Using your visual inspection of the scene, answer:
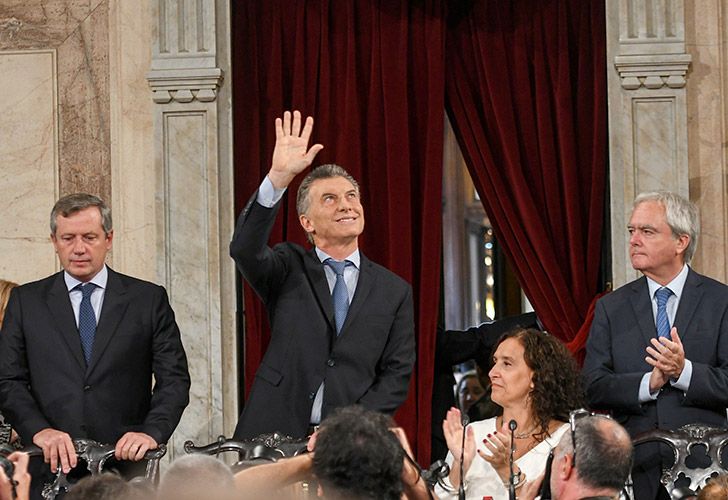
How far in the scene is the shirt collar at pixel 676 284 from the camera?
Result: 5270 millimetres

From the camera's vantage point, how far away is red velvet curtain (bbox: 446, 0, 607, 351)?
6875 mm

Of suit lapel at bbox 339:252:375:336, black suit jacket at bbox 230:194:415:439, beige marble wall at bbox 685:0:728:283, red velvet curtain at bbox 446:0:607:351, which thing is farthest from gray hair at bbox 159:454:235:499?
beige marble wall at bbox 685:0:728:283

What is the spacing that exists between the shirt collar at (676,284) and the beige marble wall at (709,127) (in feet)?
4.66

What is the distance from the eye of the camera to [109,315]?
201 inches

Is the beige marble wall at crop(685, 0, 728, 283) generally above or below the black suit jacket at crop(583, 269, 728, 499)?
above

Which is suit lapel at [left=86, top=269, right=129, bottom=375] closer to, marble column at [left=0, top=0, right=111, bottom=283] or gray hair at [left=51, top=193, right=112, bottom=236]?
gray hair at [left=51, top=193, right=112, bottom=236]

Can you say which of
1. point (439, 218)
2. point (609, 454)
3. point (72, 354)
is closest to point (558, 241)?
point (439, 218)

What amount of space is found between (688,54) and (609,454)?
367 cm

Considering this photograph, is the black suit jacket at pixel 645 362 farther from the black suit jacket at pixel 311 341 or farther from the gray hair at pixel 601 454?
the gray hair at pixel 601 454

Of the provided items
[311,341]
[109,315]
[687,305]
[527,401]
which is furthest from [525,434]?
[109,315]

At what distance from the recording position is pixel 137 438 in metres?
4.67

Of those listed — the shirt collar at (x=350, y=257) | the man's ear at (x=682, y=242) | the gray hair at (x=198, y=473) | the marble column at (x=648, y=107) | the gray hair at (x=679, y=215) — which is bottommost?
the gray hair at (x=198, y=473)

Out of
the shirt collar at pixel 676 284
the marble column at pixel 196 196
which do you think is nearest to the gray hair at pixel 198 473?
the shirt collar at pixel 676 284

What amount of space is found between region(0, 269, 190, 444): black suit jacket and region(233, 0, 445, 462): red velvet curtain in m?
1.79
